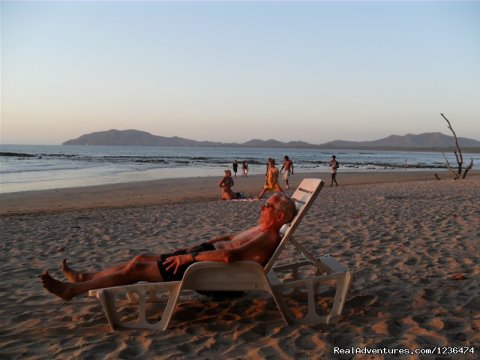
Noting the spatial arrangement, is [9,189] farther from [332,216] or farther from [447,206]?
[447,206]

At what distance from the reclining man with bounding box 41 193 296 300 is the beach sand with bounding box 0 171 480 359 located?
34 centimetres

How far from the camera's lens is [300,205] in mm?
3836

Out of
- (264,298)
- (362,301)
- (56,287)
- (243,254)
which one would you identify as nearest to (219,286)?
(243,254)

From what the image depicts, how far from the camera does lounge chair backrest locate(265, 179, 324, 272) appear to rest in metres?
3.45

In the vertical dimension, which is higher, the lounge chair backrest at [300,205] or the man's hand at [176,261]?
the lounge chair backrest at [300,205]

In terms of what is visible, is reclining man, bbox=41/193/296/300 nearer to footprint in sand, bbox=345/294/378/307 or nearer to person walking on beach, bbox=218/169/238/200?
footprint in sand, bbox=345/294/378/307

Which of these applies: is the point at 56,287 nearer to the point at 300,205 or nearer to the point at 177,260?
the point at 177,260

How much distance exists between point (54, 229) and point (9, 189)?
42.7 feet

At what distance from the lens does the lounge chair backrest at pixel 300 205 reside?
3451 mm

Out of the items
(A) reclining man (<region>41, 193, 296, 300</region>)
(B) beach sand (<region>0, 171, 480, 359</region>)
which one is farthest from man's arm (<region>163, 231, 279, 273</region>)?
(B) beach sand (<region>0, 171, 480, 359</region>)

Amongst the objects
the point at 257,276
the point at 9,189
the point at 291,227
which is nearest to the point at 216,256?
the point at 257,276

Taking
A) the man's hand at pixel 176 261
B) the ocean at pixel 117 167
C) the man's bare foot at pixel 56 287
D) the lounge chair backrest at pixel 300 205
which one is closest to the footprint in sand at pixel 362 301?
the lounge chair backrest at pixel 300 205

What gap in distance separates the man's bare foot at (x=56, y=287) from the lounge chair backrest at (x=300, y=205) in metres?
1.48

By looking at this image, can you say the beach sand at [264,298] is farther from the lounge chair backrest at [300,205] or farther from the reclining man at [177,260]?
the lounge chair backrest at [300,205]
